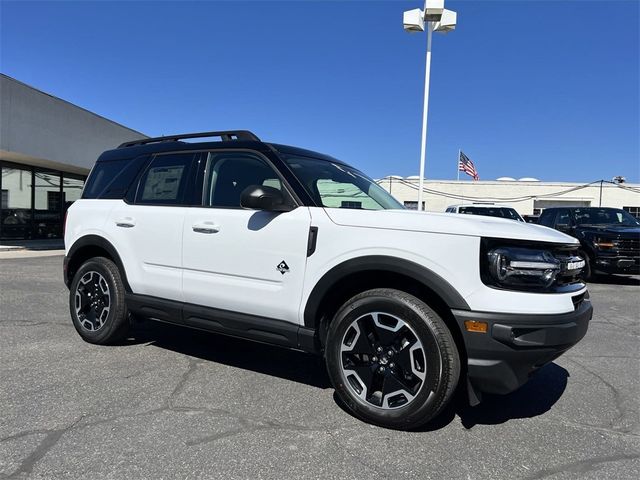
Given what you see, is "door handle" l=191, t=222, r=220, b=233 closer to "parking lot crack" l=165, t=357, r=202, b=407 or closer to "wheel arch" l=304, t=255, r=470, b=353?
"wheel arch" l=304, t=255, r=470, b=353

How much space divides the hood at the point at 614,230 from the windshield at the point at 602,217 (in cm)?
54

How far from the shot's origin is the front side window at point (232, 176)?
12.8 feet

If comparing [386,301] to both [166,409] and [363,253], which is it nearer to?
[363,253]

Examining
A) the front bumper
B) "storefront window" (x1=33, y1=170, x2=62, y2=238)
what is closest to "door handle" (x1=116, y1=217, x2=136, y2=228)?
the front bumper

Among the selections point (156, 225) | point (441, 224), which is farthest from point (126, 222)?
point (441, 224)

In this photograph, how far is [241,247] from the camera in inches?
145

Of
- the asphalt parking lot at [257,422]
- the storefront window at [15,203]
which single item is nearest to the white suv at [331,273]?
the asphalt parking lot at [257,422]

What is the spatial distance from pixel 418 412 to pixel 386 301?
2.30 feet

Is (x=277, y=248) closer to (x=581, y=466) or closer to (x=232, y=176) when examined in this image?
(x=232, y=176)

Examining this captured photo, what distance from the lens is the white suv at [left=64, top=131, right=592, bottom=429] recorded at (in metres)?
2.84

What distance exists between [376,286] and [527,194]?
141ft

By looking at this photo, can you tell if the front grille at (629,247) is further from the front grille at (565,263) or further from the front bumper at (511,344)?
the front bumper at (511,344)

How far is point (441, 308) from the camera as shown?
312 centimetres

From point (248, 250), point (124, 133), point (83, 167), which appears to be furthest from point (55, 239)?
point (248, 250)
